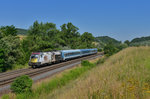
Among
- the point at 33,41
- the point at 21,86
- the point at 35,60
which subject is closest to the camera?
the point at 21,86

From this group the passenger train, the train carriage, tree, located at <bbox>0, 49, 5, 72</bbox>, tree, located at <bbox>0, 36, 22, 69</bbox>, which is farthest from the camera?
the train carriage

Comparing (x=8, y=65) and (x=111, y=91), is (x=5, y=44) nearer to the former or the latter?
(x=8, y=65)

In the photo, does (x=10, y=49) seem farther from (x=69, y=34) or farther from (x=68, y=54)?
(x=69, y=34)

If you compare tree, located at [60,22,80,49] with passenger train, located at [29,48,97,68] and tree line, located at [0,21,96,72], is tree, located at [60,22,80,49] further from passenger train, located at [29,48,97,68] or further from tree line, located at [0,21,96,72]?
passenger train, located at [29,48,97,68]

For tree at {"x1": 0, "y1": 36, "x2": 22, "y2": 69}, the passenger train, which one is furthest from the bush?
tree at {"x1": 0, "y1": 36, "x2": 22, "y2": 69}

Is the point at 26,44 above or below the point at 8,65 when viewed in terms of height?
above

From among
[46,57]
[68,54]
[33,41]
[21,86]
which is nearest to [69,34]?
[33,41]

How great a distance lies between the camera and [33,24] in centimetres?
4462

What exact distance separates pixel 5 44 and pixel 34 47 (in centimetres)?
1531

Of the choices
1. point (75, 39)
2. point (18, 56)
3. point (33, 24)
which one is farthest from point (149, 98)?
point (75, 39)

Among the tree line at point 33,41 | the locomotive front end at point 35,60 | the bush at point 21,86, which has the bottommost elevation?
the bush at point 21,86

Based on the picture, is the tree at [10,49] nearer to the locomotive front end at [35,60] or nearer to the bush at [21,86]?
the locomotive front end at [35,60]

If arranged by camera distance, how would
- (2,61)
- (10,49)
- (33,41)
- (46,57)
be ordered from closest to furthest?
(2,61)
(46,57)
(10,49)
(33,41)

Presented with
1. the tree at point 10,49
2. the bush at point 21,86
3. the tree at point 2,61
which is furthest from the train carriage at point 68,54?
the bush at point 21,86
